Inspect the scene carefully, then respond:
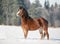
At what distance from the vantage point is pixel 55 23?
495 inches

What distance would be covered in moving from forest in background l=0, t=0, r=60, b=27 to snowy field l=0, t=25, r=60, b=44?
0.17 ft

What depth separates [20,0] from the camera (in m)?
12.6

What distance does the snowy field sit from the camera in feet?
41.2

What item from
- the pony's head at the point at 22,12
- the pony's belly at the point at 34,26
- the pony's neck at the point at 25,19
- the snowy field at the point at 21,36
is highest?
the pony's head at the point at 22,12

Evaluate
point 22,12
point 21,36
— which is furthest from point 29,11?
point 21,36

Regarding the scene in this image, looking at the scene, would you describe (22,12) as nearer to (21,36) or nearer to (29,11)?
(29,11)

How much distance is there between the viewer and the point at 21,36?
12.6 m

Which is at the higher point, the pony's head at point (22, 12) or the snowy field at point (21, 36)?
the pony's head at point (22, 12)

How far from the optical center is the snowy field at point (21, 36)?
12555 mm

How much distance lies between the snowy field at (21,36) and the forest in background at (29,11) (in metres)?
0.05

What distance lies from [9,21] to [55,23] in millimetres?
415

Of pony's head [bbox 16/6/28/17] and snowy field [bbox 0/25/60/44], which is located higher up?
pony's head [bbox 16/6/28/17]

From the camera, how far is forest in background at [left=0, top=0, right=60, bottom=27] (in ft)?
41.3

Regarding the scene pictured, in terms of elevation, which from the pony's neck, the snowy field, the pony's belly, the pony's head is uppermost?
the pony's head
